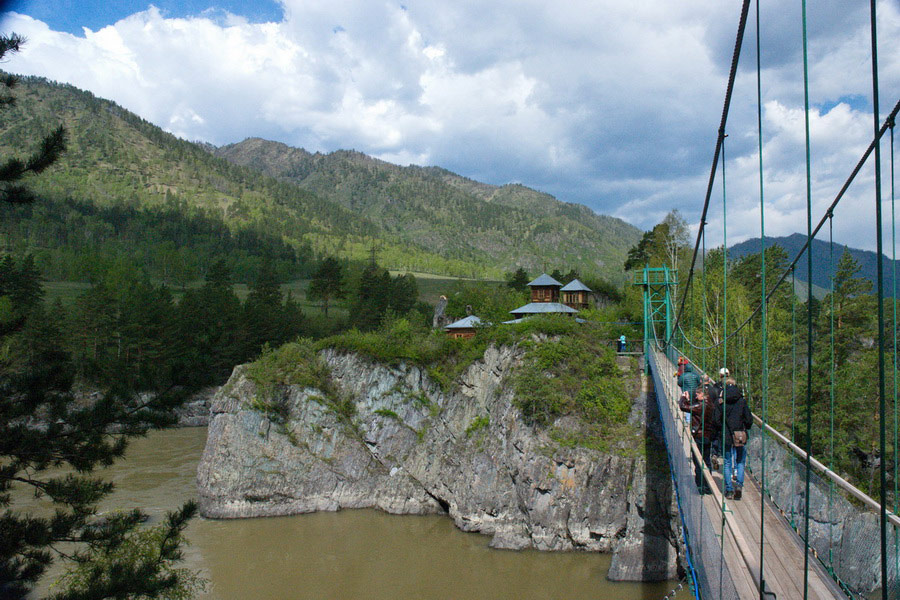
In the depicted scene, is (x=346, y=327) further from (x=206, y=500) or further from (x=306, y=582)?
(x=306, y=582)

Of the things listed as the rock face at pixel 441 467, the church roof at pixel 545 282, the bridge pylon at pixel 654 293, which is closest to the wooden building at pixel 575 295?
the church roof at pixel 545 282

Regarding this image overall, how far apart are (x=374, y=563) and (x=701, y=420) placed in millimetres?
13573

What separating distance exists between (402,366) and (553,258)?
14583 centimetres

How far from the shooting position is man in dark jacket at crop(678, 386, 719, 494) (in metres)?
7.04

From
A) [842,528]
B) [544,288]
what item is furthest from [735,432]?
[544,288]

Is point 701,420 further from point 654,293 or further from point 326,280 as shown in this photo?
point 326,280

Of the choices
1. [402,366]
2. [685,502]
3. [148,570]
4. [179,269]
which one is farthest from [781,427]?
[179,269]

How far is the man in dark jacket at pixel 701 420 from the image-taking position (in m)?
7.04

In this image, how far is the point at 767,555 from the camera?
5.14m

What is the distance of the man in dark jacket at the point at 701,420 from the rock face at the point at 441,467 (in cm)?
922

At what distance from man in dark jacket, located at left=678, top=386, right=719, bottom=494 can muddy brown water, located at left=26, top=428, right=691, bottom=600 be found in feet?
29.6

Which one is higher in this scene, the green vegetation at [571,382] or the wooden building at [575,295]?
the wooden building at [575,295]

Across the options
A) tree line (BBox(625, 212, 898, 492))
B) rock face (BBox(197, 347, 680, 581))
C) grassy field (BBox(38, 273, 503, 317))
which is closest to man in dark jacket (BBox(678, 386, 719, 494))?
tree line (BBox(625, 212, 898, 492))

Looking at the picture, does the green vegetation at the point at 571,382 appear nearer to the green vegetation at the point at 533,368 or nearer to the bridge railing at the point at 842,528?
the green vegetation at the point at 533,368
